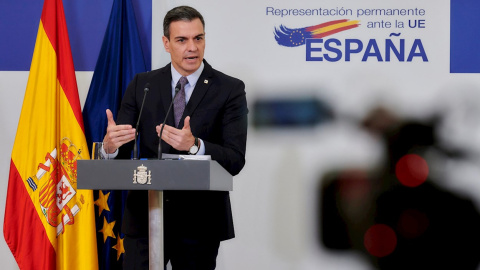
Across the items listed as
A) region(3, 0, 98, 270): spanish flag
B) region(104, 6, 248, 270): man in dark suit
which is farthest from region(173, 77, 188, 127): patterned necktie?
region(3, 0, 98, 270): spanish flag

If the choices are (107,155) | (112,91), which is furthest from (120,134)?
(112,91)

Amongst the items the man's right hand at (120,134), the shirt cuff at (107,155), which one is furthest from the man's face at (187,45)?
the man's right hand at (120,134)

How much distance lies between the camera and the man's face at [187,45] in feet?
10.4

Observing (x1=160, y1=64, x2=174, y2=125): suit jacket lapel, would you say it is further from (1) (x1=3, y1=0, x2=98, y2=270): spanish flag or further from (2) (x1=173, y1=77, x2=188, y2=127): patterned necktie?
(1) (x1=3, y1=0, x2=98, y2=270): spanish flag

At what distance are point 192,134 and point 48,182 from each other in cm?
191

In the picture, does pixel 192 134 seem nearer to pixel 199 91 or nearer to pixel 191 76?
pixel 199 91

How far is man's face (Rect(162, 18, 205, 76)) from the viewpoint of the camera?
10.4 ft

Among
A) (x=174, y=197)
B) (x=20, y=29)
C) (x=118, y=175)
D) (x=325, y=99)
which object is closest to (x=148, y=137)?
(x=174, y=197)

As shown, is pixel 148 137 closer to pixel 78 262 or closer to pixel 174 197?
pixel 174 197

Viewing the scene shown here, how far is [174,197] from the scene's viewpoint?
9.70 feet

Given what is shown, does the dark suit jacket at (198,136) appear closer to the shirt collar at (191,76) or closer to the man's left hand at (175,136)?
the shirt collar at (191,76)

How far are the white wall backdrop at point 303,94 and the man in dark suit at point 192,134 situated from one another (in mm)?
1379

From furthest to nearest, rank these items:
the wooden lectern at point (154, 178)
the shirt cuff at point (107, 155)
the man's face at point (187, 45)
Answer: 1. the man's face at point (187, 45)
2. the shirt cuff at point (107, 155)
3. the wooden lectern at point (154, 178)

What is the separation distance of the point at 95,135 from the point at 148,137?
1558mm
